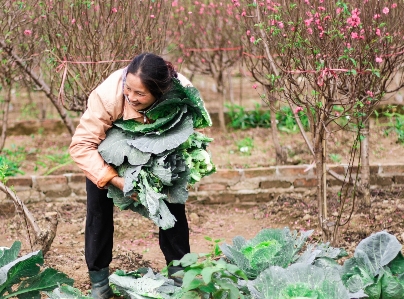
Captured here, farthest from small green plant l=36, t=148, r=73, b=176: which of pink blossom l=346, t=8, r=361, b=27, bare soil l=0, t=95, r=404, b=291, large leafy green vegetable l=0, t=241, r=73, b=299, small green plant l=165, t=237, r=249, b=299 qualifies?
small green plant l=165, t=237, r=249, b=299

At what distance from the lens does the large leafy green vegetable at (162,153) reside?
3.18 m

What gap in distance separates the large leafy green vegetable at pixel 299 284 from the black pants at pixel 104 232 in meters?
0.79

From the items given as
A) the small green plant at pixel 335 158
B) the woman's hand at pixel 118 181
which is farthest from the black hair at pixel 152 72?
the small green plant at pixel 335 158

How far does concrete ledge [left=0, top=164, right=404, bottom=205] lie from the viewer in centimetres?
585

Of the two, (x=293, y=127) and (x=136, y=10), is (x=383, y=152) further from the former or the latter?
(x=136, y=10)

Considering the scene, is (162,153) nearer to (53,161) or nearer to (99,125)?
(99,125)

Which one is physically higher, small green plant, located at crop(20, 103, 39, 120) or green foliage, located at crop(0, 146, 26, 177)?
small green plant, located at crop(20, 103, 39, 120)

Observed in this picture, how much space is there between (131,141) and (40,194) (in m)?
2.98

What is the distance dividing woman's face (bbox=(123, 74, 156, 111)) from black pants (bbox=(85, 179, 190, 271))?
556 mm

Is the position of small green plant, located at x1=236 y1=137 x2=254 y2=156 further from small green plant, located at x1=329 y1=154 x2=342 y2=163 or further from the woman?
the woman

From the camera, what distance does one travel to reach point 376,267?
119 inches

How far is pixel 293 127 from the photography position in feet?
24.8

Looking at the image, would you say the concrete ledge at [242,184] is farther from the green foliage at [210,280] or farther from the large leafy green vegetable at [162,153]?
the green foliage at [210,280]

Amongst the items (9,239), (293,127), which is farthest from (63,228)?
(293,127)
